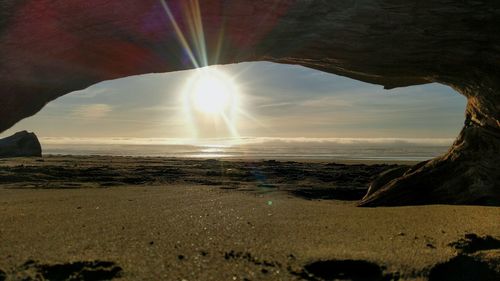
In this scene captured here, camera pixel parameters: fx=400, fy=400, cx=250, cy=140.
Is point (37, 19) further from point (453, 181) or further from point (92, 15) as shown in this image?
point (453, 181)

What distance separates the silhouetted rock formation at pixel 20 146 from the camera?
52.7 ft

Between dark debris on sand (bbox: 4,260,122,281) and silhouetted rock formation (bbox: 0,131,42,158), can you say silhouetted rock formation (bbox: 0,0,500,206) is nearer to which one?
dark debris on sand (bbox: 4,260,122,281)

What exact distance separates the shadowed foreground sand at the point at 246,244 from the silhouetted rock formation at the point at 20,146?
48.1 feet

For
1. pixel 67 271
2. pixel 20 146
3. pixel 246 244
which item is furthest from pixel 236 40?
pixel 20 146

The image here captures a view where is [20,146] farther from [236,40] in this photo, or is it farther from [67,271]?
[67,271]

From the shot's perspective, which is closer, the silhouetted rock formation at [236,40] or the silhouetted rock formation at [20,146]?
the silhouetted rock formation at [236,40]

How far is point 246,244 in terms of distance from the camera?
2299mm

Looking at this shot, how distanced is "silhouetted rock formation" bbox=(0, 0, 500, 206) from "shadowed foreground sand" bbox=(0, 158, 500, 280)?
3.68 ft

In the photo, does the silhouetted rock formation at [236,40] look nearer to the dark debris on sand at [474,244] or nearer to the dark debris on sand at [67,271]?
the dark debris on sand at [474,244]

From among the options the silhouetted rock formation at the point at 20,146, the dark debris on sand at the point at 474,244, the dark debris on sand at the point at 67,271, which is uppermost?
the silhouetted rock formation at the point at 20,146

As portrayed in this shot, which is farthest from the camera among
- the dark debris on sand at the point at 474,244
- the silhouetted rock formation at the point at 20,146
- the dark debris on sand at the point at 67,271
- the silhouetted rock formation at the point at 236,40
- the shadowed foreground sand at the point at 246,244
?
the silhouetted rock formation at the point at 20,146

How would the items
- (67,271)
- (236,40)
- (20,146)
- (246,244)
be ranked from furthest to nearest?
(20,146)
(236,40)
(246,244)
(67,271)

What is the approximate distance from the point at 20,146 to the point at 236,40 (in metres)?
16.4

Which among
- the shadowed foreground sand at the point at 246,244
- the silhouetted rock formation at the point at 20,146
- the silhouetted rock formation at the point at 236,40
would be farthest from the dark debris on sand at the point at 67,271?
the silhouetted rock formation at the point at 20,146
